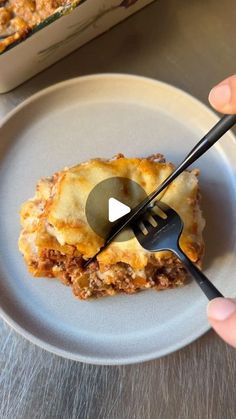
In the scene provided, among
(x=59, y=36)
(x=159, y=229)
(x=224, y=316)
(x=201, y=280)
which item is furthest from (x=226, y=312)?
(x=59, y=36)

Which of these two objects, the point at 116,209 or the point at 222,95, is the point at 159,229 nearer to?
the point at 116,209

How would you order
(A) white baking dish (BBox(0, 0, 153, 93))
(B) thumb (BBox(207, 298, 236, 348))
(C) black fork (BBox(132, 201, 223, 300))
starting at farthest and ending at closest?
(A) white baking dish (BBox(0, 0, 153, 93)) → (C) black fork (BBox(132, 201, 223, 300)) → (B) thumb (BBox(207, 298, 236, 348))

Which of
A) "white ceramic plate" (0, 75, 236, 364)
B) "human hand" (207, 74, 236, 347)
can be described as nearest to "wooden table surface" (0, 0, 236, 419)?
"white ceramic plate" (0, 75, 236, 364)

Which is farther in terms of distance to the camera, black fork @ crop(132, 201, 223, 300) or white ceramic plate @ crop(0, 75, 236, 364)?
white ceramic plate @ crop(0, 75, 236, 364)

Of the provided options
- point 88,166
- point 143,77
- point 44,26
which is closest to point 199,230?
point 88,166

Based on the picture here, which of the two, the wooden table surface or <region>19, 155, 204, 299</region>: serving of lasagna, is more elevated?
<region>19, 155, 204, 299</region>: serving of lasagna
